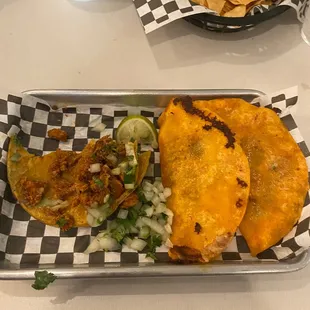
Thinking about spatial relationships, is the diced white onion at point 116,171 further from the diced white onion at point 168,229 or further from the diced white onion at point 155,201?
the diced white onion at point 168,229

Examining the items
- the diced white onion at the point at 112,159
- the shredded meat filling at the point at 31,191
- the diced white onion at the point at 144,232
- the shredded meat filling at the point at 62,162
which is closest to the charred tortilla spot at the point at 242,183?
the diced white onion at the point at 144,232

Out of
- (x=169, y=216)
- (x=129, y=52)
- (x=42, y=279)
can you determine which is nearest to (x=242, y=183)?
(x=169, y=216)

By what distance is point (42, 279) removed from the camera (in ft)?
4.54

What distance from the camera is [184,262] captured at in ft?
4.84

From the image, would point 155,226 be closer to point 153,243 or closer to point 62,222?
point 153,243

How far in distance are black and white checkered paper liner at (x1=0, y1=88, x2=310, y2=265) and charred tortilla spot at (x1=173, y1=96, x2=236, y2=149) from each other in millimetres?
182

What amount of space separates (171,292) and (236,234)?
1.09 ft

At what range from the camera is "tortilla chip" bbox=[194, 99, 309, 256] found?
1.53m

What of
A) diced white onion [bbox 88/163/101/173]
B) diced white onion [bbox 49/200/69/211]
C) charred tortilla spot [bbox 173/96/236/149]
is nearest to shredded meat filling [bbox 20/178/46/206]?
diced white onion [bbox 49/200/69/211]

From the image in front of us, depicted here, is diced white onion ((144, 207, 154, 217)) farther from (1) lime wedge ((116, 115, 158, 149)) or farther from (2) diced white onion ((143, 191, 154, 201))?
(1) lime wedge ((116, 115, 158, 149))

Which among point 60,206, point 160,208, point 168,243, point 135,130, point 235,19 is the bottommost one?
point 168,243

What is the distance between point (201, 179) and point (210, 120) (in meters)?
0.26

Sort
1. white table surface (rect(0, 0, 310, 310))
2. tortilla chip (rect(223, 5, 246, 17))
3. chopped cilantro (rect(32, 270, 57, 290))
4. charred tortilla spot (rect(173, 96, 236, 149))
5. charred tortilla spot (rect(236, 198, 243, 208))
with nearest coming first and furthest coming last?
chopped cilantro (rect(32, 270, 57, 290)), charred tortilla spot (rect(236, 198, 243, 208)), charred tortilla spot (rect(173, 96, 236, 149)), tortilla chip (rect(223, 5, 246, 17)), white table surface (rect(0, 0, 310, 310))

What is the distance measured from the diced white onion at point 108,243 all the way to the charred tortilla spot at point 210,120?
22.0 inches
